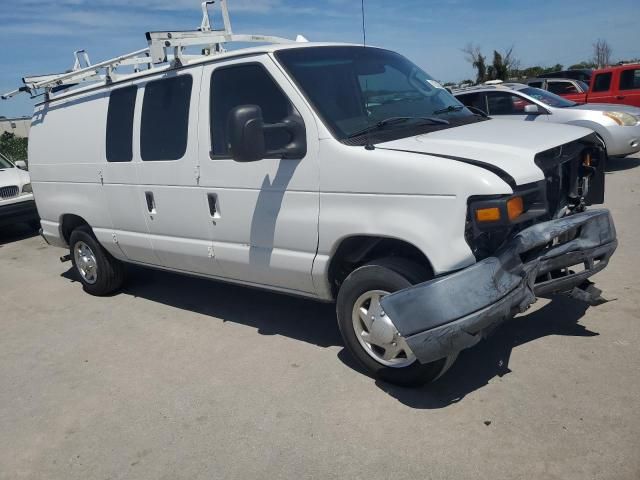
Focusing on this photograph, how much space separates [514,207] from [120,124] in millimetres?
3673

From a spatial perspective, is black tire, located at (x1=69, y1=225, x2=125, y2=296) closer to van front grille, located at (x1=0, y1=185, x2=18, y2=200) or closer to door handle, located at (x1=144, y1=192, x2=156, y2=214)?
door handle, located at (x1=144, y1=192, x2=156, y2=214)

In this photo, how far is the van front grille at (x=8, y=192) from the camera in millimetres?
9867

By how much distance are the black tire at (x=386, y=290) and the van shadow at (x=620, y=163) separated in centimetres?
854

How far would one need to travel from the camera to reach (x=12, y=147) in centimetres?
1952

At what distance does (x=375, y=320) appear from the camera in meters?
3.55

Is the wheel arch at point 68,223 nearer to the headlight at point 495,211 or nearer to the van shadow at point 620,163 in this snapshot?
the headlight at point 495,211

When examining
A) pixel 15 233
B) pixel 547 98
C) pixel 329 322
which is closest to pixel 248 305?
pixel 329 322

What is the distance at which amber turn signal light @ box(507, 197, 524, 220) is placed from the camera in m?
3.05

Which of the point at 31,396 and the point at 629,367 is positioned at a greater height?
the point at 629,367

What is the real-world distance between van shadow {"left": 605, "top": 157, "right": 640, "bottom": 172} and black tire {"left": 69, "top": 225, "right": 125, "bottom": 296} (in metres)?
8.69

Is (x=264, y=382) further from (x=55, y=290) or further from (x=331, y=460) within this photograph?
(x=55, y=290)

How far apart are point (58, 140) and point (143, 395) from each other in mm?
3306

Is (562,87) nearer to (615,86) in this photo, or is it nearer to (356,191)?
(615,86)

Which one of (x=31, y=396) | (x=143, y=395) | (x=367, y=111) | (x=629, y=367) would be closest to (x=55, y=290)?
(x=31, y=396)
